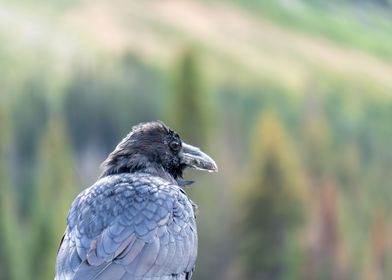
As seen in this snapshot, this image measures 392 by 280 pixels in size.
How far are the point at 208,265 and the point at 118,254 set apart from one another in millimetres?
→ 7511

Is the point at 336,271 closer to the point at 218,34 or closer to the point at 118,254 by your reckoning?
the point at 218,34

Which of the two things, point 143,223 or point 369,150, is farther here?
point 369,150

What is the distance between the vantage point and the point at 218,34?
13.2 meters

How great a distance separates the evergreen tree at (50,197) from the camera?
12.2 metres

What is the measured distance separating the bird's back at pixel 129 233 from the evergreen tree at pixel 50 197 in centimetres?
656

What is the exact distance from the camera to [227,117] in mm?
12680

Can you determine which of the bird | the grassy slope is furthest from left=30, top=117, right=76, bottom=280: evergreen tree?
the bird

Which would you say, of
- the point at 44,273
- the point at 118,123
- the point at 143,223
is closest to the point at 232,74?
the point at 118,123

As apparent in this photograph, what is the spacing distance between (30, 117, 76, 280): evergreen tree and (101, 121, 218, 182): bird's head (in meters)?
6.11

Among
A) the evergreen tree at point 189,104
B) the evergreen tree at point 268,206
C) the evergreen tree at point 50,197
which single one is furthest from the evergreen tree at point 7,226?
the evergreen tree at point 268,206

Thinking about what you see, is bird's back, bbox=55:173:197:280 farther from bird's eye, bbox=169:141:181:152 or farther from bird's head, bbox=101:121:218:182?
bird's eye, bbox=169:141:181:152

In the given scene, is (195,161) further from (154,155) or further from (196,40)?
(196,40)

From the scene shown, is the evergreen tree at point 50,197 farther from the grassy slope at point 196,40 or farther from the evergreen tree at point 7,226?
the grassy slope at point 196,40

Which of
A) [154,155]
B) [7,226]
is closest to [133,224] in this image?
[154,155]
